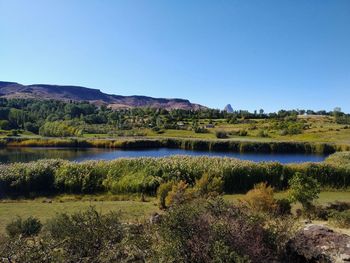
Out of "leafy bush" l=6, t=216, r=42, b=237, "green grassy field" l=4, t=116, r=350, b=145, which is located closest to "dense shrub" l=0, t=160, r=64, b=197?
"leafy bush" l=6, t=216, r=42, b=237

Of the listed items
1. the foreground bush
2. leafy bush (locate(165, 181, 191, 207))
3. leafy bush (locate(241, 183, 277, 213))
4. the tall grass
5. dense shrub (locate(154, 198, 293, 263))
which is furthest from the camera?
the tall grass

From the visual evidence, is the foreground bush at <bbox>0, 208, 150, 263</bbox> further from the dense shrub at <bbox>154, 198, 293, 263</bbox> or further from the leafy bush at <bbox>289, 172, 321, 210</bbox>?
the leafy bush at <bbox>289, 172, 321, 210</bbox>

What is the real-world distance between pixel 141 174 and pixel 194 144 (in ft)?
138

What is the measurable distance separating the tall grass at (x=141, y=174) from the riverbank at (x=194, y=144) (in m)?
35.6

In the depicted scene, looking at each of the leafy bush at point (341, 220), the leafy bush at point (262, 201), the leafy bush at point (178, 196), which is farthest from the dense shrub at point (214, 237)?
the leafy bush at point (262, 201)

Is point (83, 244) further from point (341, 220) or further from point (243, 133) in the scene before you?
point (243, 133)

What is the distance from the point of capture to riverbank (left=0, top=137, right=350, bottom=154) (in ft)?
222

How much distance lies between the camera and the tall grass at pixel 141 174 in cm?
2917

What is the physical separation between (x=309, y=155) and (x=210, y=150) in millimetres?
17029

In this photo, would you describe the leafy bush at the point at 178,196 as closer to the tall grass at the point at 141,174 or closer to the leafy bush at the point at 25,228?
the leafy bush at the point at 25,228

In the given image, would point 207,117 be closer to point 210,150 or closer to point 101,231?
point 210,150

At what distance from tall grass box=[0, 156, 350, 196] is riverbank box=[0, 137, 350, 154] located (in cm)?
3564

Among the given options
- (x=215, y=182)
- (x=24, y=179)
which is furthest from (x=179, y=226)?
(x=24, y=179)

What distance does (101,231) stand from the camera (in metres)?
9.98
